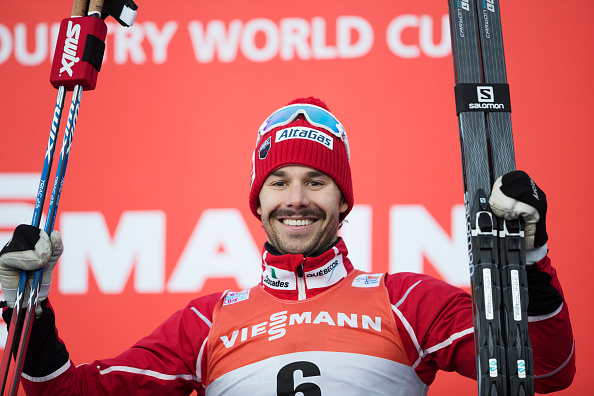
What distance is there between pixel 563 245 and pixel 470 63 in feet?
4.44

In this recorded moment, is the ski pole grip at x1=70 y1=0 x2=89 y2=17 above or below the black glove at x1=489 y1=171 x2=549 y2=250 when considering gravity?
above

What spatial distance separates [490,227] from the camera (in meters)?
1.55

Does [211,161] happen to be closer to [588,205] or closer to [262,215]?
[262,215]

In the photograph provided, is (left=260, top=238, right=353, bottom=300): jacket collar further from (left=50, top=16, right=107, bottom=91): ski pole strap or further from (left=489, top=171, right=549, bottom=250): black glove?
(left=50, top=16, right=107, bottom=91): ski pole strap

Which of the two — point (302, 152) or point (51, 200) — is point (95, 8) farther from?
point (302, 152)

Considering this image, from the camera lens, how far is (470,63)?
1706 millimetres

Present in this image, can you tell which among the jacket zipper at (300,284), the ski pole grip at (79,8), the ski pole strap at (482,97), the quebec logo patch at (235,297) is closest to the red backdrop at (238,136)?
the quebec logo patch at (235,297)

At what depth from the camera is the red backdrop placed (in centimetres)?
287

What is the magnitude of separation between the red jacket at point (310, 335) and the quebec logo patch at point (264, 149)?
290 millimetres

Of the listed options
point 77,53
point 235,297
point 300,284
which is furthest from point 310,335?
point 77,53

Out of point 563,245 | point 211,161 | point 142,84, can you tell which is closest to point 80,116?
point 142,84

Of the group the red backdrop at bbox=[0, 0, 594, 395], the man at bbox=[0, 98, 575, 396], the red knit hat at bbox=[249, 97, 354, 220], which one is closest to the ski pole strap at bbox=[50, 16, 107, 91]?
the man at bbox=[0, 98, 575, 396]

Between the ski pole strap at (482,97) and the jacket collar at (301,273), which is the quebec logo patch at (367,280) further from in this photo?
the ski pole strap at (482,97)

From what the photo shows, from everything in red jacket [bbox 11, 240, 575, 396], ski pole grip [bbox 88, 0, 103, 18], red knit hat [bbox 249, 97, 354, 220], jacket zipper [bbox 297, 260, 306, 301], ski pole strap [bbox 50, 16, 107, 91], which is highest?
ski pole grip [bbox 88, 0, 103, 18]
